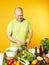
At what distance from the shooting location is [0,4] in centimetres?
427

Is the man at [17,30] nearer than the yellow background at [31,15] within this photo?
Yes

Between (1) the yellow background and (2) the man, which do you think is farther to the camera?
(1) the yellow background

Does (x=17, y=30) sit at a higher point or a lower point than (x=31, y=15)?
lower

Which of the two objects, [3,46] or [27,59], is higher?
[27,59]

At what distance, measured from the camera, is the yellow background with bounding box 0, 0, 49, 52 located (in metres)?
4.34

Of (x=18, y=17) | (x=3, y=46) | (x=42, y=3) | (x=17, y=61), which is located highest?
(x=42, y=3)

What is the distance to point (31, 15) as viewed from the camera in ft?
14.9

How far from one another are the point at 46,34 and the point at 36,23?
0.44m

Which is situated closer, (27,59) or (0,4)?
(27,59)

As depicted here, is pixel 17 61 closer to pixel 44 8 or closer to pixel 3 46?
pixel 3 46

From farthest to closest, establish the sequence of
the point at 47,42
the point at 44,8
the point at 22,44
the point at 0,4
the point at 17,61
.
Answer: the point at 44,8 < the point at 0,4 < the point at 22,44 < the point at 47,42 < the point at 17,61

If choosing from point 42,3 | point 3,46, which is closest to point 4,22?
point 3,46

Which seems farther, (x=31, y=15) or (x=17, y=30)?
(x=31, y=15)

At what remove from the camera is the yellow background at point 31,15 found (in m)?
4.34
